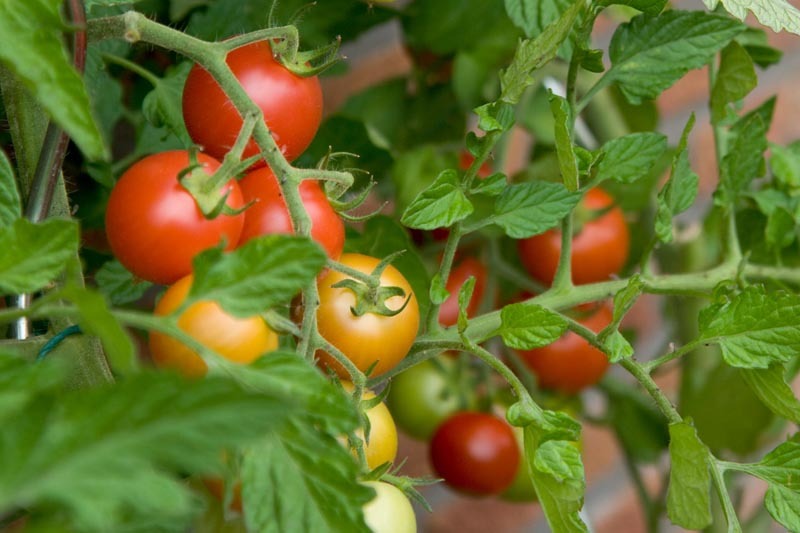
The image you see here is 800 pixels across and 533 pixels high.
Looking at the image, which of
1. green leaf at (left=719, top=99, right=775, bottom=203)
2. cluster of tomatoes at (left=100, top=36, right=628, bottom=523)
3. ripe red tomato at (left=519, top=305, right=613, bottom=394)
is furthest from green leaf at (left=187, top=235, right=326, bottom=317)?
ripe red tomato at (left=519, top=305, right=613, bottom=394)

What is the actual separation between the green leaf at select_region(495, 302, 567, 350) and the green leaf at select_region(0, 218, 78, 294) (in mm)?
165

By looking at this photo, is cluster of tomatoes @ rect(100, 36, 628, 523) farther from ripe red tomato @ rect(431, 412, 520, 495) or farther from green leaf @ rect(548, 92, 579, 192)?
ripe red tomato @ rect(431, 412, 520, 495)

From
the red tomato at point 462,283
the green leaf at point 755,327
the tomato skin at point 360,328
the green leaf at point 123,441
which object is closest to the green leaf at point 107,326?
the green leaf at point 123,441

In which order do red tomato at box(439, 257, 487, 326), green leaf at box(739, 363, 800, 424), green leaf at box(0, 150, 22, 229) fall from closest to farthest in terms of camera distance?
green leaf at box(0, 150, 22, 229) < green leaf at box(739, 363, 800, 424) < red tomato at box(439, 257, 487, 326)

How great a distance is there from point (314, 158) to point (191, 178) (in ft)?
0.61

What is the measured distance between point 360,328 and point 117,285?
0.44 feet

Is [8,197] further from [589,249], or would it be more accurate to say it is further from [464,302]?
[589,249]

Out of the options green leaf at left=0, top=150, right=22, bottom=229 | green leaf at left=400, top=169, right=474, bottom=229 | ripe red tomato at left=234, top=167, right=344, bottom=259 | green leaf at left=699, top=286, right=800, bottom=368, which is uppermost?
green leaf at left=0, top=150, right=22, bottom=229

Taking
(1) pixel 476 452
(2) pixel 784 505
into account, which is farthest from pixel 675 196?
(1) pixel 476 452

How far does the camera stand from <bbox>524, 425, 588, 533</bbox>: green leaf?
32 centimetres

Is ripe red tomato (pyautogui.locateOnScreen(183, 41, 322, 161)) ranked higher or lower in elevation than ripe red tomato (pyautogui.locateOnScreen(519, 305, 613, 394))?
higher

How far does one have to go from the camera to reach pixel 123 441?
0.17 meters

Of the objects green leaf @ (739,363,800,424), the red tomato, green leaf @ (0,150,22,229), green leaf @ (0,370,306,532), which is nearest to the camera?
green leaf @ (0,370,306,532)

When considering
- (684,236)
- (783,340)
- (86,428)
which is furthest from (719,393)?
(86,428)
